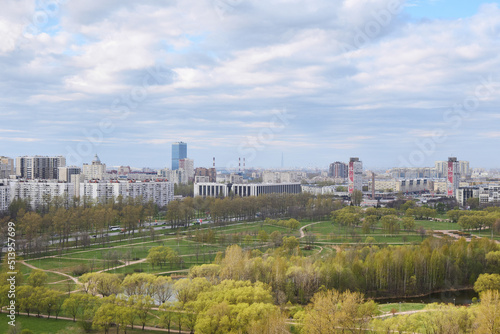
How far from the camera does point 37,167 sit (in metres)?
79.3

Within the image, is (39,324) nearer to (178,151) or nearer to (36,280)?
(36,280)

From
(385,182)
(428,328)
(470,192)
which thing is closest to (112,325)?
(428,328)

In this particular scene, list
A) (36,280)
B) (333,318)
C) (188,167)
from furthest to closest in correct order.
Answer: (188,167), (36,280), (333,318)

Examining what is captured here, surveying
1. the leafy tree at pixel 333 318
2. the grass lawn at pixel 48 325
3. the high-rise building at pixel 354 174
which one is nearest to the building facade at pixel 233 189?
the high-rise building at pixel 354 174

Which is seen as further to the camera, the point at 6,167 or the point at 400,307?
the point at 6,167

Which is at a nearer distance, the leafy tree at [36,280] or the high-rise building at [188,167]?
the leafy tree at [36,280]

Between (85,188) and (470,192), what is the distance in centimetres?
5792

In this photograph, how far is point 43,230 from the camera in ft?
125

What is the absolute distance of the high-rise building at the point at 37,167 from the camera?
3095 inches

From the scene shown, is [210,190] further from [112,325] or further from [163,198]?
[112,325]

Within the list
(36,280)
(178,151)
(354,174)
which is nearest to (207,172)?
(354,174)

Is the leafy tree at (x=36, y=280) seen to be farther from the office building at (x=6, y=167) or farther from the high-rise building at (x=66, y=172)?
the office building at (x=6, y=167)

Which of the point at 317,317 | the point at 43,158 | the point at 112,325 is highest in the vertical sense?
the point at 43,158

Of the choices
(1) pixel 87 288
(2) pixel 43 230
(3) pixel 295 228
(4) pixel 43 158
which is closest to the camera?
(1) pixel 87 288
